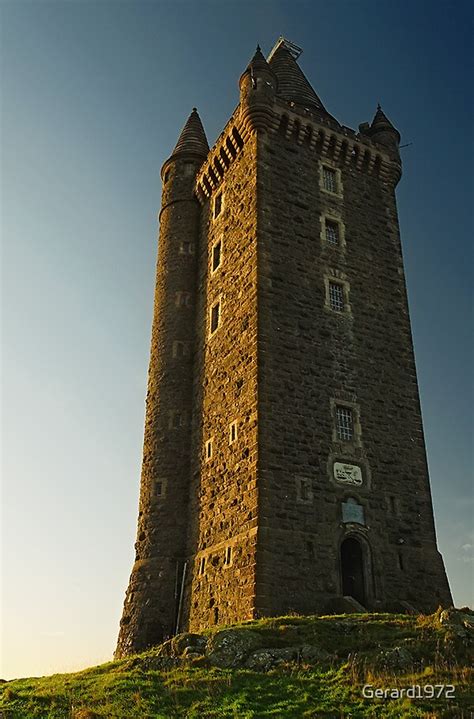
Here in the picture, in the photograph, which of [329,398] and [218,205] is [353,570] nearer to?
[329,398]

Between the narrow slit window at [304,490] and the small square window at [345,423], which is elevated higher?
the small square window at [345,423]

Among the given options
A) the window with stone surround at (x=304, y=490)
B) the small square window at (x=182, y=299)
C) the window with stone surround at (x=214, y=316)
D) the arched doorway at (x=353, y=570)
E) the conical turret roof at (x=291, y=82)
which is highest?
the conical turret roof at (x=291, y=82)

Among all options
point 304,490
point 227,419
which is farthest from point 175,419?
point 304,490

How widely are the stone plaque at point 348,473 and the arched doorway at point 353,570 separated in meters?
1.68

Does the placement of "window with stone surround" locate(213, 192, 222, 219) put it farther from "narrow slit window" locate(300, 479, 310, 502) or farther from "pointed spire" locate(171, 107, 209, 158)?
"narrow slit window" locate(300, 479, 310, 502)

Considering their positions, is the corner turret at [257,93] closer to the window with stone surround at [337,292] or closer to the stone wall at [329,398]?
the stone wall at [329,398]

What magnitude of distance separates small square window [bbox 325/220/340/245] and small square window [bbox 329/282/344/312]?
1.77m

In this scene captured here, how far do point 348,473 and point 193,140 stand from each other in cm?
1887

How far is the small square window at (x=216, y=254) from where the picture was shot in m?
26.1

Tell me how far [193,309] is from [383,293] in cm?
751

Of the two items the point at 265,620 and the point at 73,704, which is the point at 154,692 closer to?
the point at 73,704

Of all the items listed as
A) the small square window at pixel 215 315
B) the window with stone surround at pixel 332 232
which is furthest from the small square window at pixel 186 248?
the window with stone surround at pixel 332 232

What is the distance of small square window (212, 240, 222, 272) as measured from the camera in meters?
26.1

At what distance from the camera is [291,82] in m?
31.0
